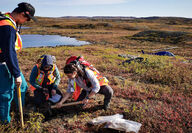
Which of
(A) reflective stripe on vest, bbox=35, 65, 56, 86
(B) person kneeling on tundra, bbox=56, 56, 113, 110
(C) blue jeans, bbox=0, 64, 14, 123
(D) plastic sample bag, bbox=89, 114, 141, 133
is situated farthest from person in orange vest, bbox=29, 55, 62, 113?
(D) plastic sample bag, bbox=89, 114, 141, 133

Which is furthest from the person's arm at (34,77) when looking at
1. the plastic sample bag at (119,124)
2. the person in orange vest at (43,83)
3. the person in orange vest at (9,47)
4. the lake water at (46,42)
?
the lake water at (46,42)

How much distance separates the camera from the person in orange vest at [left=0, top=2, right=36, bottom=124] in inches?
113

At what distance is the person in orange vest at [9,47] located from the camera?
2.86 metres

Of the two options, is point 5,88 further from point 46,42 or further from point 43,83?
point 46,42

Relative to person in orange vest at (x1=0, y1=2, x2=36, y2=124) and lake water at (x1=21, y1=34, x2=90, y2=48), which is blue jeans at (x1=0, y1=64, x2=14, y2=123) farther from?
lake water at (x1=21, y1=34, x2=90, y2=48)

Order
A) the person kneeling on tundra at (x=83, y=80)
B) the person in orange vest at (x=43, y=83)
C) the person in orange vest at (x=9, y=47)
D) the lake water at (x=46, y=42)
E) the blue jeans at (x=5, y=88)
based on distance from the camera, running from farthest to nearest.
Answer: the lake water at (x=46, y=42) → the person in orange vest at (x=43, y=83) → the person kneeling on tundra at (x=83, y=80) → the blue jeans at (x=5, y=88) → the person in orange vest at (x=9, y=47)

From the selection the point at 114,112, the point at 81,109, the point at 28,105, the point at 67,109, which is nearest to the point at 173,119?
the point at 114,112

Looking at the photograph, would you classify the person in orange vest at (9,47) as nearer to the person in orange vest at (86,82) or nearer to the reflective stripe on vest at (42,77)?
the person in orange vest at (86,82)

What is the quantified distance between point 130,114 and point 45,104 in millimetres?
2628

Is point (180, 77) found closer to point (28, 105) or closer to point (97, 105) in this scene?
point (97, 105)

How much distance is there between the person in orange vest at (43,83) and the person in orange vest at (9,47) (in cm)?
132

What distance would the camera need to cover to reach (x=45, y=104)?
484cm

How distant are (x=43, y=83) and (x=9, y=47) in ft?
7.56

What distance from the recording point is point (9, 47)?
113 inches
